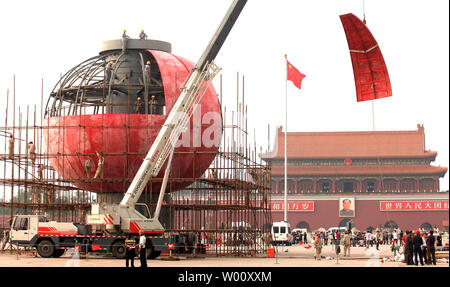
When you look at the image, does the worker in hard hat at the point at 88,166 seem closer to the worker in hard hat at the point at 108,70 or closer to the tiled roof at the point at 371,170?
the worker in hard hat at the point at 108,70

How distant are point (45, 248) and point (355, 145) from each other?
57889mm

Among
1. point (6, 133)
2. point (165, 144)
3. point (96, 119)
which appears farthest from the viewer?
point (6, 133)

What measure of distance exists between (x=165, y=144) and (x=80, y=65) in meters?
6.84

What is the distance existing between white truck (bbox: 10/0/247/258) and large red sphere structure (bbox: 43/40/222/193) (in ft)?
4.77

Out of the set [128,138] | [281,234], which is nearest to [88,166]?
[128,138]

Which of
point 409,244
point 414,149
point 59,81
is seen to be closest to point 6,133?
point 59,81

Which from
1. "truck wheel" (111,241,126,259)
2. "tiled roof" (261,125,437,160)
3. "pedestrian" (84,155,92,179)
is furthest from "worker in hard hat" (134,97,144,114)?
"tiled roof" (261,125,437,160)

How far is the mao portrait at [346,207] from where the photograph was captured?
7688 centimetres

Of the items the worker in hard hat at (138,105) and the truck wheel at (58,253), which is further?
the worker in hard hat at (138,105)

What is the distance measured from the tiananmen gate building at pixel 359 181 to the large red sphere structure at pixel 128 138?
45.8 metres

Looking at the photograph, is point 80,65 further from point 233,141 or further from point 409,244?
point 409,244

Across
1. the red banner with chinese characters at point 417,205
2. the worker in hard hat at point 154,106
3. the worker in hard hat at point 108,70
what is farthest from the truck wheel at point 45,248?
the red banner with chinese characters at point 417,205
